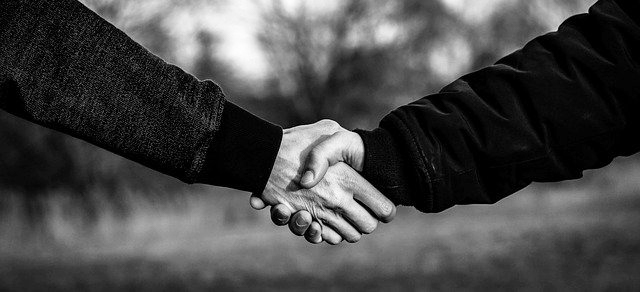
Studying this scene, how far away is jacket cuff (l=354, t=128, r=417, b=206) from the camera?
115 inches

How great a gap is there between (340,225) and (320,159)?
0.33 meters

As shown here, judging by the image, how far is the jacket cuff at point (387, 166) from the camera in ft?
9.55

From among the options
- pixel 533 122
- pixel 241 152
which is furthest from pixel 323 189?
pixel 533 122

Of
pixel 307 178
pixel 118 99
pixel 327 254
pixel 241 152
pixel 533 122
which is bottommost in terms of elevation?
pixel 327 254

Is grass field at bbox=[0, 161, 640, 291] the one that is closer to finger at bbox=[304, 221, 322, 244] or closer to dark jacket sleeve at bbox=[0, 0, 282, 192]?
finger at bbox=[304, 221, 322, 244]

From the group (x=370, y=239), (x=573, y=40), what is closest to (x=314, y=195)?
(x=573, y=40)

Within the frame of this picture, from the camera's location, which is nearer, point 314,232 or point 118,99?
point 118,99

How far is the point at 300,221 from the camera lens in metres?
3.10

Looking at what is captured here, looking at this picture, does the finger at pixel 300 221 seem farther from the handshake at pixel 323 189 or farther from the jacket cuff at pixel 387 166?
the jacket cuff at pixel 387 166

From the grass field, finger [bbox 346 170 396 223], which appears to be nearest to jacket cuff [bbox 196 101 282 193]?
finger [bbox 346 170 396 223]

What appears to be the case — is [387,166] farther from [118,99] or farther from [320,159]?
[118,99]

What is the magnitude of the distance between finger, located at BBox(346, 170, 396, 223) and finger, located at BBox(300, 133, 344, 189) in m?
0.11

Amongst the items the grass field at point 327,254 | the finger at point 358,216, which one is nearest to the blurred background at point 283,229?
the grass field at point 327,254

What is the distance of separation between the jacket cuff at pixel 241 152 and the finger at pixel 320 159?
14 centimetres
